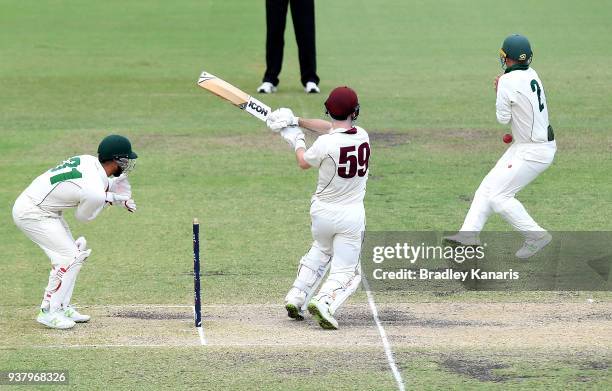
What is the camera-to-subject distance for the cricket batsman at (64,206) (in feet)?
34.3

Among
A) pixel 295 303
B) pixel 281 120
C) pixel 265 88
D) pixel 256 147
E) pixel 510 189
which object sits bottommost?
pixel 256 147

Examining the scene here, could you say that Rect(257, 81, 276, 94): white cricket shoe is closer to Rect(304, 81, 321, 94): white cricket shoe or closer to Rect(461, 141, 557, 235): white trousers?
Rect(304, 81, 321, 94): white cricket shoe

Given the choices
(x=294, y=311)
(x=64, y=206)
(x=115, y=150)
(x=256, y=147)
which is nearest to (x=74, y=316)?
(x=64, y=206)

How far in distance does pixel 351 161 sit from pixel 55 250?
2.66 m

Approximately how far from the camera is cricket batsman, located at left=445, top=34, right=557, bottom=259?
12.6m

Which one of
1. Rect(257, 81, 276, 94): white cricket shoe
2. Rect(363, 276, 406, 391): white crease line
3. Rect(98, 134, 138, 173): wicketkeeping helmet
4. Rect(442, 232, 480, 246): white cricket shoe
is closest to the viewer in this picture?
Rect(363, 276, 406, 391): white crease line

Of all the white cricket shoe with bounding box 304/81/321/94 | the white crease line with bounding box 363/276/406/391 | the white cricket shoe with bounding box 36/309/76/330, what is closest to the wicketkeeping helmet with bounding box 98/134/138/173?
the white cricket shoe with bounding box 36/309/76/330

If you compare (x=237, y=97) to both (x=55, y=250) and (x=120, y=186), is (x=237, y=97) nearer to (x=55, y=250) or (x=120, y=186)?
(x=120, y=186)

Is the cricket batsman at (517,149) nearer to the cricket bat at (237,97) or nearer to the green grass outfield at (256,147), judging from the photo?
the green grass outfield at (256,147)

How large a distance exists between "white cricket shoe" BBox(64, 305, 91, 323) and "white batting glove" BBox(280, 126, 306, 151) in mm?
2370

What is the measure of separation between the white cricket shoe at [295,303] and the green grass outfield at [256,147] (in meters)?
0.78

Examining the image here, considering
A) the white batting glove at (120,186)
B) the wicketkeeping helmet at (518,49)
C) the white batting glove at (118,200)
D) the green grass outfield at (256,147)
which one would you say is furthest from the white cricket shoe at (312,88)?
the white batting glove at (118,200)

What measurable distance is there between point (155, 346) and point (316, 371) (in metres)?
1.44

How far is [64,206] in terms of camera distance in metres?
10.6
